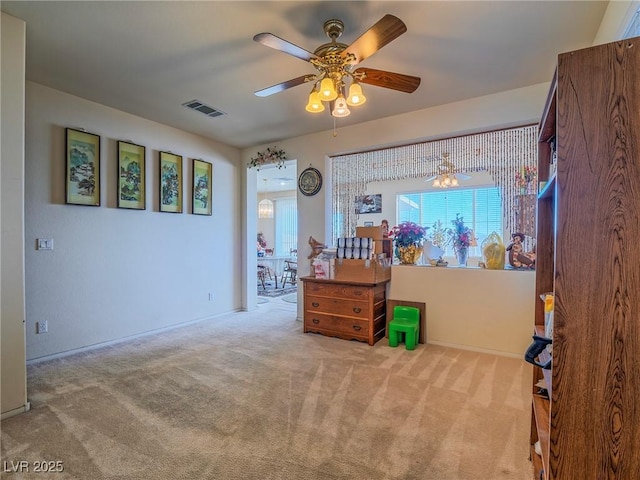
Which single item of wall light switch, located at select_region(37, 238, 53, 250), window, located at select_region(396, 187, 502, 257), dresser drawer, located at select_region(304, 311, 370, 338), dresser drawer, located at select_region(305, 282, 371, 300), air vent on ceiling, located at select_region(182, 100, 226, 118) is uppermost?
air vent on ceiling, located at select_region(182, 100, 226, 118)

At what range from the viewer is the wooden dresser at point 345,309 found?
11.9 feet

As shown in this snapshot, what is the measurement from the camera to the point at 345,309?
12.3 feet

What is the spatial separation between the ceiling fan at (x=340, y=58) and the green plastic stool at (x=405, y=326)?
2249mm

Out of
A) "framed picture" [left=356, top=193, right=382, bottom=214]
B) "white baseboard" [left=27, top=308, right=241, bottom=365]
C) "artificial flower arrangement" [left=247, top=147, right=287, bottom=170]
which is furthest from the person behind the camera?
"framed picture" [left=356, top=193, right=382, bottom=214]

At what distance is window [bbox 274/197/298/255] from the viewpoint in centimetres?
992

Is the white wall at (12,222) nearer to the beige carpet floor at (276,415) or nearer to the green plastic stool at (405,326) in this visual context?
the beige carpet floor at (276,415)

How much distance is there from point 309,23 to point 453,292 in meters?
2.87

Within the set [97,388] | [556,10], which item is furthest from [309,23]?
[97,388]

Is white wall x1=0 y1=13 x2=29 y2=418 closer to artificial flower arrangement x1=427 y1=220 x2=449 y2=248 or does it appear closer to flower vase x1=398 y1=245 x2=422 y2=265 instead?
flower vase x1=398 y1=245 x2=422 y2=265

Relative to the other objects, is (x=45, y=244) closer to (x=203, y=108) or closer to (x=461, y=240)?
(x=203, y=108)

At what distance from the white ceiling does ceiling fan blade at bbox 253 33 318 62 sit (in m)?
0.28

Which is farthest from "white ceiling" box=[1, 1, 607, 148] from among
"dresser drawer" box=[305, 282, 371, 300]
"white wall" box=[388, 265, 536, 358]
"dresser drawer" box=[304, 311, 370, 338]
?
"dresser drawer" box=[304, 311, 370, 338]

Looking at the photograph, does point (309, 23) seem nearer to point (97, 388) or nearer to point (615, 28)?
point (615, 28)

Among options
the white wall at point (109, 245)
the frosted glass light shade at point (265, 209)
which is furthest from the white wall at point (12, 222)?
the frosted glass light shade at point (265, 209)
